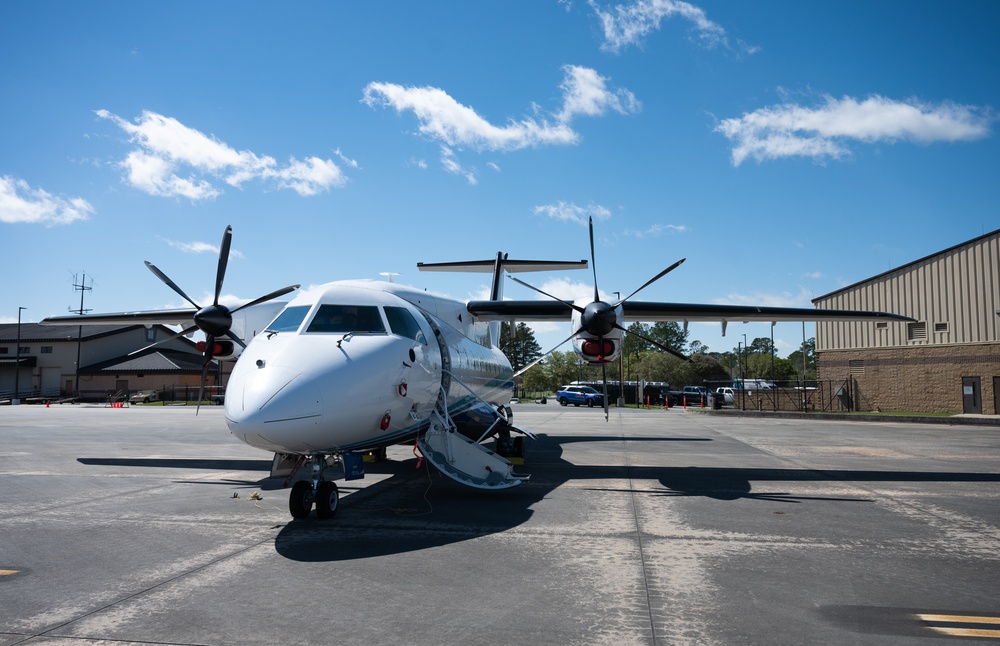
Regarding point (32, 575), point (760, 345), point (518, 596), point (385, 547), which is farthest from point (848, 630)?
point (760, 345)

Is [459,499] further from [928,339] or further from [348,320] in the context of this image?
[928,339]

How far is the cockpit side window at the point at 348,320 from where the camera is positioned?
8892 mm

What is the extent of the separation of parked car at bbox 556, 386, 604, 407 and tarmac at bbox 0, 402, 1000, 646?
3739 centimetres

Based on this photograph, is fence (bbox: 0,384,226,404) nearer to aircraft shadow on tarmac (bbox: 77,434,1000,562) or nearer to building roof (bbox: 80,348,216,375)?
building roof (bbox: 80,348,216,375)

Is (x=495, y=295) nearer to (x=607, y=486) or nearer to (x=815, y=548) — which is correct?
(x=607, y=486)

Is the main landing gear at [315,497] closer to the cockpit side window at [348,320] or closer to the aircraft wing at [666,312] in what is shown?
the cockpit side window at [348,320]

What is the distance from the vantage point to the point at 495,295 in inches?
785

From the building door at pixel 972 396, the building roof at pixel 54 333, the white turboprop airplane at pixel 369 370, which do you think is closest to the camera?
the white turboprop airplane at pixel 369 370

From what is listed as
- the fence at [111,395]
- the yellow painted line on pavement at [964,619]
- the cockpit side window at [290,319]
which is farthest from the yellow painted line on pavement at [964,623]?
the fence at [111,395]

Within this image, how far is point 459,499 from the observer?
10047 millimetres

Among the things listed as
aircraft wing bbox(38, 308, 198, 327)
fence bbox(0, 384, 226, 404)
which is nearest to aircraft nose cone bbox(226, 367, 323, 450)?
aircraft wing bbox(38, 308, 198, 327)

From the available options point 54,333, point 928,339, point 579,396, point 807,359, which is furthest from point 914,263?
point 807,359

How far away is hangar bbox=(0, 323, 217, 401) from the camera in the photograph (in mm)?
61969

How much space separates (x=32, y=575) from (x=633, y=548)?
17.7 feet
